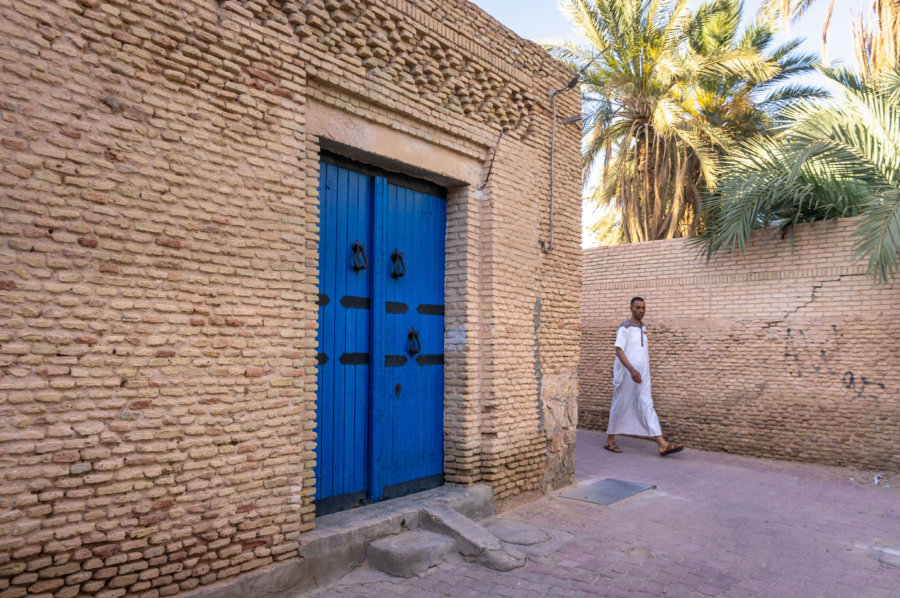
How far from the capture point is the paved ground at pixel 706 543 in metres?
3.91

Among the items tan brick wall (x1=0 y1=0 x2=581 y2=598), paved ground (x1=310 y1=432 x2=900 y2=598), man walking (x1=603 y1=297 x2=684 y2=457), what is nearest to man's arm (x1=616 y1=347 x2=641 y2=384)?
man walking (x1=603 y1=297 x2=684 y2=457)

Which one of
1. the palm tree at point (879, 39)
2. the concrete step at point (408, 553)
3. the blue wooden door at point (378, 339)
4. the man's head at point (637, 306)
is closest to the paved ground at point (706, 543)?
the concrete step at point (408, 553)

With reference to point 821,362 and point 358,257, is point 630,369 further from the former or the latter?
point 358,257

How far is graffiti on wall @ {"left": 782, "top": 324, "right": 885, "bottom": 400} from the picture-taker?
766 centimetres

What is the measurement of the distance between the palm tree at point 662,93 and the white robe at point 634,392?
670 cm

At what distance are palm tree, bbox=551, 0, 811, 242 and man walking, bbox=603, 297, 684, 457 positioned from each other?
6.67 metres

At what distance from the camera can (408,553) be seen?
4.10 metres

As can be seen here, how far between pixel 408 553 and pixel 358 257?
2150 mm

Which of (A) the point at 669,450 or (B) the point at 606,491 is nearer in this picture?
(B) the point at 606,491

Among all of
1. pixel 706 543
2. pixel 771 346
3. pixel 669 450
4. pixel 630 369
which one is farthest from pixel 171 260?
pixel 771 346

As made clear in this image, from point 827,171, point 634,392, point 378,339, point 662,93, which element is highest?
point 662,93

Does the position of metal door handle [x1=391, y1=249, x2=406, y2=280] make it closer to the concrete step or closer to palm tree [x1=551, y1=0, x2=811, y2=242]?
the concrete step

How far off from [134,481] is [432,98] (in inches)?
138

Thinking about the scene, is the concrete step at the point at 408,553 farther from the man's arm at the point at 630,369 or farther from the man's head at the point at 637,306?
the man's head at the point at 637,306
